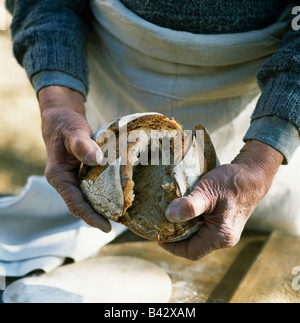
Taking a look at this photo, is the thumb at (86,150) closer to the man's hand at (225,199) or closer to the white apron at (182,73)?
the man's hand at (225,199)

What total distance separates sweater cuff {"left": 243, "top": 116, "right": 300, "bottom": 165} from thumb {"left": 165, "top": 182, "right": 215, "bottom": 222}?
215 mm

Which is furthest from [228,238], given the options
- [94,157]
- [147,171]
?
[94,157]

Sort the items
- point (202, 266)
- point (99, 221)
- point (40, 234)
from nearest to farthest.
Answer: point (99, 221) < point (202, 266) < point (40, 234)

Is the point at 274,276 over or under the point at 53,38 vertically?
under

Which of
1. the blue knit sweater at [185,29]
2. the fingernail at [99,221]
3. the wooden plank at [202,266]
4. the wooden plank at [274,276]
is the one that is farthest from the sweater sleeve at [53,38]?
the wooden plank at [274,276]

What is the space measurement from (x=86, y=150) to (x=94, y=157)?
1.0 inches

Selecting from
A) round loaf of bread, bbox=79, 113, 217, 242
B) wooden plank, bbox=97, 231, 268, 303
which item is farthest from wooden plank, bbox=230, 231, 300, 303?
round loaf of bread, bbox=79, 113, 217, 242

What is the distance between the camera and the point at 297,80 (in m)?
0.98

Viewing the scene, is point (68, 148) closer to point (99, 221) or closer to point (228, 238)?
point (99, 221)

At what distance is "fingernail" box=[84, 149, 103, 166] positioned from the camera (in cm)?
88

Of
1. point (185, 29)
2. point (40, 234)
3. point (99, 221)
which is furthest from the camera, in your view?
point (40, 234)

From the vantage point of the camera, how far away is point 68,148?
3.20 ft

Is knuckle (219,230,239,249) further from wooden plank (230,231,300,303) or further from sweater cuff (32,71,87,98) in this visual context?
sweater cuff (32,71,87,98)
